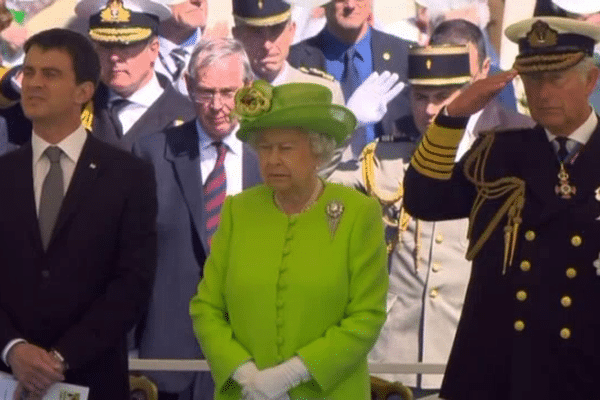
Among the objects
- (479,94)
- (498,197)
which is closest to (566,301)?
(498,197)

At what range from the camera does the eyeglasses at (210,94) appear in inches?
218

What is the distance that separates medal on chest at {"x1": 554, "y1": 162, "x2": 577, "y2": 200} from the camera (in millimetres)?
3744

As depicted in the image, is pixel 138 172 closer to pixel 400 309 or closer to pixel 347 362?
pixel 347 362

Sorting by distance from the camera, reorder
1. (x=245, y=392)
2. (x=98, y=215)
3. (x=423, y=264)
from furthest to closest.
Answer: (x=423, y=264) < (x=98, y=215) < (x=245, y=392)

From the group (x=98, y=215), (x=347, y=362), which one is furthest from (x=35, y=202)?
(x=347, y=362)

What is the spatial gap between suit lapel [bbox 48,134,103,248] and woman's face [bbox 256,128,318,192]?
505 millimetres

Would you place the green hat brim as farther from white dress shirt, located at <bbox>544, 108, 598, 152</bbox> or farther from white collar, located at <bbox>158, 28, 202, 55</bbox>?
white collar, located at <bbox>158, 28, 202, 55</bbox>

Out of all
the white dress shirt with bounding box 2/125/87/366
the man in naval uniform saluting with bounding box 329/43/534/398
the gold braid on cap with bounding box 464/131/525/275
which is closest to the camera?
the gold braid on cap with bounding box 464/131/525/275

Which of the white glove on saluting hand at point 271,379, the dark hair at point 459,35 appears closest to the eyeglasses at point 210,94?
the dark hair at point 459,35

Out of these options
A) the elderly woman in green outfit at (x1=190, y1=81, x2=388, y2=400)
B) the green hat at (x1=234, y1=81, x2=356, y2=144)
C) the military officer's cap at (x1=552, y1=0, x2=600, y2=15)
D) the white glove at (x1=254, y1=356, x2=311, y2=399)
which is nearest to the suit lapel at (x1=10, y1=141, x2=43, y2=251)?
the elderly woman in green outfit at (x1=190, y1=81, x2=388, y2=400)

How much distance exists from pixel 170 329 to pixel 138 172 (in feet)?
5.33

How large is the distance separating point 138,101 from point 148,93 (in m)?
0.05

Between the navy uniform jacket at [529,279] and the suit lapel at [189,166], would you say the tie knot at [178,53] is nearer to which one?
the suit lapel at [189,166]

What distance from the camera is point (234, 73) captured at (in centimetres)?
552
